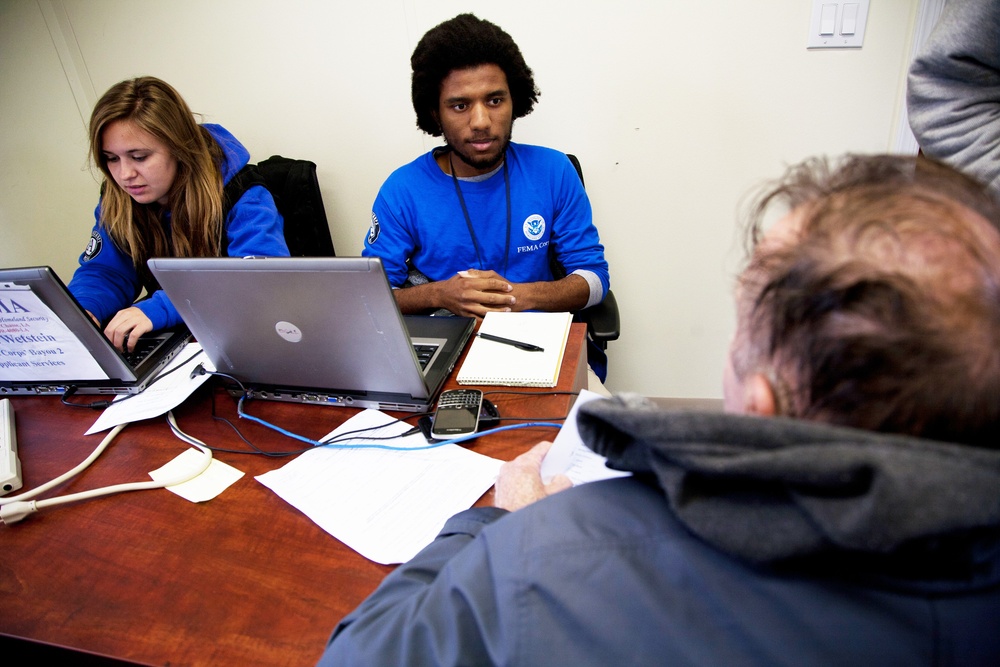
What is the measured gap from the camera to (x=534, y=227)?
66.2 inches

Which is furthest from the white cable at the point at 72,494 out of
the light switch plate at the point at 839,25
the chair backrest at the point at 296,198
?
the light switch plate at the point at 839,25

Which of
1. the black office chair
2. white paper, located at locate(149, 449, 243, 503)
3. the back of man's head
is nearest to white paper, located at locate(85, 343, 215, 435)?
white paper, located at locate(149, 449, 243, 503)

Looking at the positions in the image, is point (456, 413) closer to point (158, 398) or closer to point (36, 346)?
point (158, 398)

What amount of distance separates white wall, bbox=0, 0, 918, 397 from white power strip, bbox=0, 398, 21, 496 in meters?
1.29

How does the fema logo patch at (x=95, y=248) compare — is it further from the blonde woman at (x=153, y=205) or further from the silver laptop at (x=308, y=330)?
the silver laptop at (x=308, y=330)

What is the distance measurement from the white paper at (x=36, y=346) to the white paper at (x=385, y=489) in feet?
1.86

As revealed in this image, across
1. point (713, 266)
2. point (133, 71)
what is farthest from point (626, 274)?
point (133, 71)

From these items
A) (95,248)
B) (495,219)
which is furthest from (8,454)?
(495,219)

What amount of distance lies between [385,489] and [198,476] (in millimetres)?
347

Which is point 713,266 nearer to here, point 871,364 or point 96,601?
point 871,364

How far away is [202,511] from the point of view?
87 centimetres

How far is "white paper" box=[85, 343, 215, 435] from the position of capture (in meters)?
1.08

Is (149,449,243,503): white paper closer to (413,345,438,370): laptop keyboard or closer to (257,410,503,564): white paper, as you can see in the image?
(257,410,503,564): white paper

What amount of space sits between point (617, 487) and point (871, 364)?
227mm
